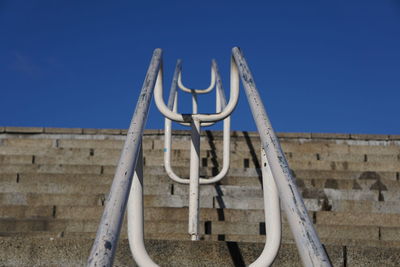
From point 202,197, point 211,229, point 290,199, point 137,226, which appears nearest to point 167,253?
point 137,226

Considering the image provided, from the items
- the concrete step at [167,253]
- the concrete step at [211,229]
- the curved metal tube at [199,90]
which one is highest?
the curved metal tube at [199,90]

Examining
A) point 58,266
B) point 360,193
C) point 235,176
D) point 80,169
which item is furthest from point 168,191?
point 58,266

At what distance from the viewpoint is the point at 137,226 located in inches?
59.4

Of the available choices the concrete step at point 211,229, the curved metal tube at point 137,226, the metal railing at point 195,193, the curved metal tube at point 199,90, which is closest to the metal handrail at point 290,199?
the metal railing at point 195,193

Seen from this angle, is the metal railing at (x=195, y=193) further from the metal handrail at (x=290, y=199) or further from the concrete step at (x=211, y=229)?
the concrete step at (x=211, y=229)

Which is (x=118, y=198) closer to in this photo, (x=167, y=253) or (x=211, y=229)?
(x=167, y=253)

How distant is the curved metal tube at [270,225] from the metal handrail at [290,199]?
0.25 meters

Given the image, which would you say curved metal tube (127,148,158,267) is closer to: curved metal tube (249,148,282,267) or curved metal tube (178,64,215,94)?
curved metal tube (249,148,282,267)

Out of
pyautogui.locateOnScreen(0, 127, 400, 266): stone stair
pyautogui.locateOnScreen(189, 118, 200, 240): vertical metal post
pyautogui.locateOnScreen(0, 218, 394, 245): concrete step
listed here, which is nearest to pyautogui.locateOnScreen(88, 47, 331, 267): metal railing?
pyautogui.locateOnScreen(189, 118, 200, 240): vertical metal post

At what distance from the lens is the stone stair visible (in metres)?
2.21

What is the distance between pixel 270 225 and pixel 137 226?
0.40 meters

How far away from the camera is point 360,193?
154 inches

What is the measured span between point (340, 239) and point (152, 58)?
150cm

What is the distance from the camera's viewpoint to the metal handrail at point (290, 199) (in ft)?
3.36
